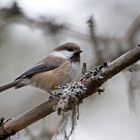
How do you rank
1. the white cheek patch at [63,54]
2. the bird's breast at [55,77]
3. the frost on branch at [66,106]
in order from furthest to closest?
the white cheek patch at [63,54] < the bird's breast at [55,77] < the frost on branch at [66,106]

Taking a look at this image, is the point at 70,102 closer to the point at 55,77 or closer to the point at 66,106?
the point at 66,106

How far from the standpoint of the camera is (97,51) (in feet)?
6.46

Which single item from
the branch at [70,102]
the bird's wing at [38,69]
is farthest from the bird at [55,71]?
the branch at [70,102]

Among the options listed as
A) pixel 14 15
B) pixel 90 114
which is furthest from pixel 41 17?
pixel 90 114

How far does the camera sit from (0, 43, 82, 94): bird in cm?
234

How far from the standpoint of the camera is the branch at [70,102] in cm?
150

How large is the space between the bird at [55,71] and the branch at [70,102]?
2.07ft

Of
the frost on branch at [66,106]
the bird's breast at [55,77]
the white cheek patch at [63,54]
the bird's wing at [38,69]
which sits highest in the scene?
the white cheek patch at [63,54]

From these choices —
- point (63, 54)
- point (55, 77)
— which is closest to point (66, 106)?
point (55, 77)

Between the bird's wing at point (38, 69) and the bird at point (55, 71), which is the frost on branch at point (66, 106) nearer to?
the bird at point (55, 71)

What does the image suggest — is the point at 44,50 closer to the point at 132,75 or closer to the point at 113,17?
the point at 113,17

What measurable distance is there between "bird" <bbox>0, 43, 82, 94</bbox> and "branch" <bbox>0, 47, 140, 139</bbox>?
0.63 meters

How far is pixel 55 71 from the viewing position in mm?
2434

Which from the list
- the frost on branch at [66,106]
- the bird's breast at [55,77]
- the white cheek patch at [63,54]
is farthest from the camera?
the white cheek patch at [63,54]
